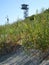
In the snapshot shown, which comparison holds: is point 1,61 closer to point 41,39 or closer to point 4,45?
point 4,45

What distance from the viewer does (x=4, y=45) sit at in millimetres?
11773

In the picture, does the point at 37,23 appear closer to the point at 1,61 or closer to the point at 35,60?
the point at 35,60

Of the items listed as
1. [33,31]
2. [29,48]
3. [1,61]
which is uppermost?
[33,31]

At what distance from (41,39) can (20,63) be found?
1161 mm

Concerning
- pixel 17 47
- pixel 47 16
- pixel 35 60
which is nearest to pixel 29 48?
pixel 35 60

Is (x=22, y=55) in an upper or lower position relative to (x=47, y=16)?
lower

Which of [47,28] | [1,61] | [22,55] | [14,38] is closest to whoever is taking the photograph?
[47,28]

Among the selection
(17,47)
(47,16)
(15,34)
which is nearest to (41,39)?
(47,16)

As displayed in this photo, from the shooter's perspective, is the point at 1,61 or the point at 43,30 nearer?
the point at 43,30

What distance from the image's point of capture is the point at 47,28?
8648mm

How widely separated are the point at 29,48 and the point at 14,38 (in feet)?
8.85

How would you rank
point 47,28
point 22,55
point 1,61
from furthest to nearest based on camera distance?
point 1,61 → point 22,55 → point 47,28

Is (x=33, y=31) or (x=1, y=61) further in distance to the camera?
(x=1, y=61)

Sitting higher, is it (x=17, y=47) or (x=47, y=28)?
(x=47, y=28)
